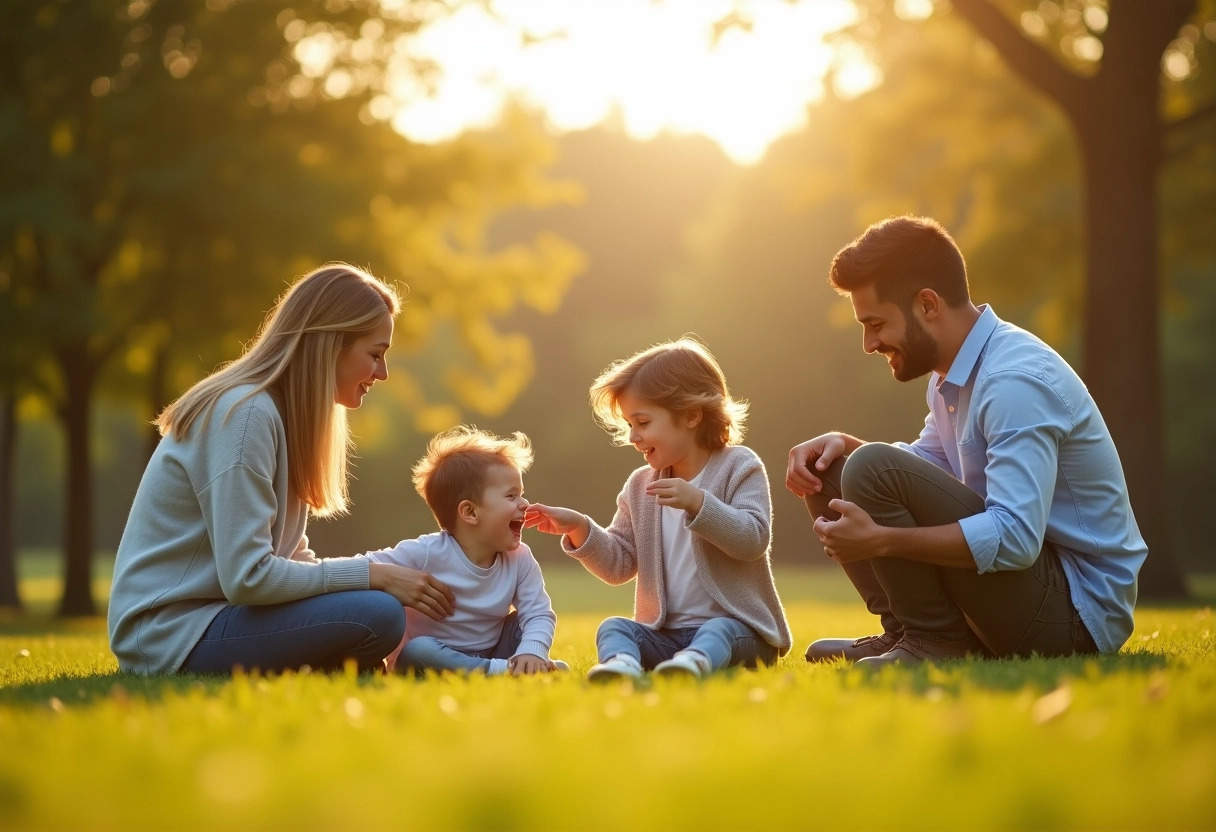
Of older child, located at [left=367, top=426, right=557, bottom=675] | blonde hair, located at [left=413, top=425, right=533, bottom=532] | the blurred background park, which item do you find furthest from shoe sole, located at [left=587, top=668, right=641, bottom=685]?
the blurred background park

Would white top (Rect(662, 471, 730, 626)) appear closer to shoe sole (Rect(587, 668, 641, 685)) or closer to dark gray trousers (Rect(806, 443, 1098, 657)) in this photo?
dark gray trousers (Rect(806, 443, 1098, 657))

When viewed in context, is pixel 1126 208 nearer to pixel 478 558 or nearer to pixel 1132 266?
pixel 1132 266

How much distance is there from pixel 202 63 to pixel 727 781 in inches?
558

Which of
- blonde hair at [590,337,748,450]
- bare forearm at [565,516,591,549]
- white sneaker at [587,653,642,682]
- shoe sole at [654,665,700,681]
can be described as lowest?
shoe sole at [654,665,700,681]

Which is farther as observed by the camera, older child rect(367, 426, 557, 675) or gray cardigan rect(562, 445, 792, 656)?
older child rect(367, 426, 557, 675)

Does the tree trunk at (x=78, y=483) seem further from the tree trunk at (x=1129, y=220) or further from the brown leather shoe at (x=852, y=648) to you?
the brown leather shoe at (x=852, y=648)

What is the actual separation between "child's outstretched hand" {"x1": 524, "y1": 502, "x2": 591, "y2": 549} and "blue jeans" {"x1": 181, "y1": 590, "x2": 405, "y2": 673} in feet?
2.69

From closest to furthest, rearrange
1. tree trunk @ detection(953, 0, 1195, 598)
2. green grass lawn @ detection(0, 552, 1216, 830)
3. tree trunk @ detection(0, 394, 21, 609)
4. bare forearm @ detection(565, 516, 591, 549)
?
green grass lawn @ detection(0, 552, 1216, 830), bare forearm @ detection(565, 516, 591, 549), tree trunk @ detection(953, 0, 1195, 598), tree trunk @ detection(0, 394, 21, 609)

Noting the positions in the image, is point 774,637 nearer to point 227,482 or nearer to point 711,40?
point 227,482

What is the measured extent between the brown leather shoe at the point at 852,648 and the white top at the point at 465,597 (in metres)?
1.17

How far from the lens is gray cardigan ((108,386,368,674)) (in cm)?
434

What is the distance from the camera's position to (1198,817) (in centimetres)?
190

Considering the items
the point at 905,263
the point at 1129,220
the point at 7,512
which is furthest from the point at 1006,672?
the point at 7,512

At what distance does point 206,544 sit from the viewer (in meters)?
4.52
